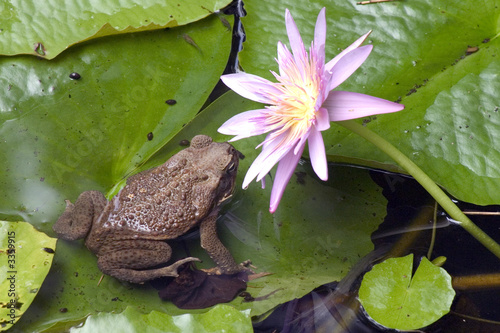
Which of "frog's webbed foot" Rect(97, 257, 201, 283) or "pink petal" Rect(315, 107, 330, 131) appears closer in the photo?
"pink petal" Rect(315, 107, 330, 131)

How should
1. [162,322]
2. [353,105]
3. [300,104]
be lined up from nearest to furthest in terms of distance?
1. [353,105]
2. [300,104]
3. [162,322]

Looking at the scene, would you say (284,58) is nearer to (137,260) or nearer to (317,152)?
(317,152)

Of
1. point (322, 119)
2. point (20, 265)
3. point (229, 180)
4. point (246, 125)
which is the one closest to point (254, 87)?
point (246, 125)

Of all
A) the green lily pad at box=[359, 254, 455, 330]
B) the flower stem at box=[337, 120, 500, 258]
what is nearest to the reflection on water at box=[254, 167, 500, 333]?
the green lily pad at box=[359, 254, 455, 330]

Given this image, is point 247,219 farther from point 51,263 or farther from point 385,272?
point 51,263
